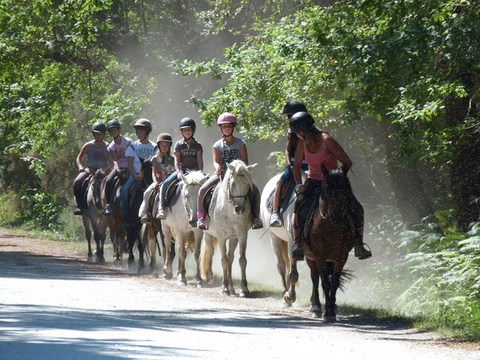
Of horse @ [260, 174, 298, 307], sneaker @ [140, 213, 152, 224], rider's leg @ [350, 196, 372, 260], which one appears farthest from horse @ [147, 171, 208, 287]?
rider's leg @ [350, 196, 372, 260]

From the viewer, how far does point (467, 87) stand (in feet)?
62.0

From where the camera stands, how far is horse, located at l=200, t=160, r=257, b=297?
18922 millimetres

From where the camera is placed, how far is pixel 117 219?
2630 cm

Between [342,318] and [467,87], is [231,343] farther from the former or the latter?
[467,87]

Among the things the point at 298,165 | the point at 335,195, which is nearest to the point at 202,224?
the point at 298,165

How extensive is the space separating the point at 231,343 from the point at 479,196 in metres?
9.30

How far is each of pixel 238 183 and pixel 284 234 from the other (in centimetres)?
152

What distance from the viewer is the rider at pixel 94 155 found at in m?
27.2

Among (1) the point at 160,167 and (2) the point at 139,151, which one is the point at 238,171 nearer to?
(1) the point at 160,167

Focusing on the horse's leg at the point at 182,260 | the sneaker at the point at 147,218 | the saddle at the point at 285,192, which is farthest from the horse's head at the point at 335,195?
the sneaker at the point at 147,218

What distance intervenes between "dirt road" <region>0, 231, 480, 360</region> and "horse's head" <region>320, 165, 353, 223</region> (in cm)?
137

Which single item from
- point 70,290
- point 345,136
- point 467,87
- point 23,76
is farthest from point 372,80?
point 23,76

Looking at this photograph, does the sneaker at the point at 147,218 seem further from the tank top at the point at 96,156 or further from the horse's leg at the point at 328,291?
the horse's leg at the point at 328,291

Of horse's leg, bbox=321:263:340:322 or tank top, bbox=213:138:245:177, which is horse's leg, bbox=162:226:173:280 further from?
horse's leg, bbox=321:263:340:322
